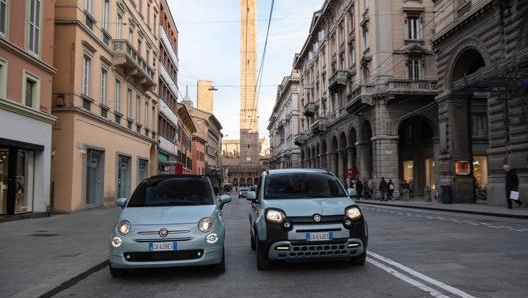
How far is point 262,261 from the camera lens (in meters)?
8.09

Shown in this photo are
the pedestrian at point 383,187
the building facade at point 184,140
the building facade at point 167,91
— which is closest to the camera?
the pedestrian at point 383,187

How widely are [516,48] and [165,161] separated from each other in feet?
108

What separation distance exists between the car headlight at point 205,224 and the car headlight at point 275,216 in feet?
2.87

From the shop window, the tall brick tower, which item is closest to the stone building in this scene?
the tall brick tower

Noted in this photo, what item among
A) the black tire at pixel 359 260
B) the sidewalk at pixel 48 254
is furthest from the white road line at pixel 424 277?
the sidewalk at pixel 48 254

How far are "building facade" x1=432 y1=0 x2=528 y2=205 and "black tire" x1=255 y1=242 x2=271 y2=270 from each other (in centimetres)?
1696

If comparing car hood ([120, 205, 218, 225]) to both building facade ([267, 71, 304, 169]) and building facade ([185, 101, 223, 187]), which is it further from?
building facade ([267, 71, 304, 169])

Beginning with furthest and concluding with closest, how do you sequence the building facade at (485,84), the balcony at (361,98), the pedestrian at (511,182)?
1. the balcony at (361,98)
2. the building facade at (485,84)
3. the pedestrian at (511,182)

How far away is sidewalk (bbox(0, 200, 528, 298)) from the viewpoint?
7219mm

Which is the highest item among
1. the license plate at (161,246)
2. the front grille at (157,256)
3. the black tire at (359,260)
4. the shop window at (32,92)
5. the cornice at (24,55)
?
the cornice at (24,55)

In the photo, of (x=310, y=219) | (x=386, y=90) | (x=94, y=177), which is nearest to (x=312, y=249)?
(x=310, y=219)

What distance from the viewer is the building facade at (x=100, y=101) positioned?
74.9 feet

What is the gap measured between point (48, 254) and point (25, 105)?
33.5 ft

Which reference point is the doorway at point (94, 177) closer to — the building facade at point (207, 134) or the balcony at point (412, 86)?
the balcony at point (412, 86)
